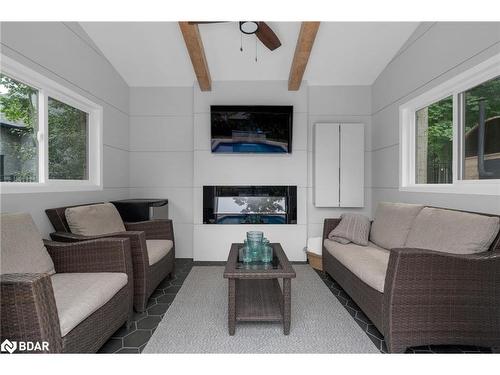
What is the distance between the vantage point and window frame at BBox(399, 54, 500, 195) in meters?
2.03

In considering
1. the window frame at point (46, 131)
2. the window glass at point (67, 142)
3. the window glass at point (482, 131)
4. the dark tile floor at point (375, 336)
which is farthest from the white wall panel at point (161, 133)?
the window glass at point (482, 131)

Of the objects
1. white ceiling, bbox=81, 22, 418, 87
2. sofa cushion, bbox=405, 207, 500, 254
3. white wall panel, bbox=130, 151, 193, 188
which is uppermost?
white ceiling, bbox=81, 22, 418, 87

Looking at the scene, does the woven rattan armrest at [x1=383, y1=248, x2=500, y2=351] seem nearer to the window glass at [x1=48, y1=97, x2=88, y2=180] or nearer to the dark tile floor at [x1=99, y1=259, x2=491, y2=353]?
the dark tile floor at [x1=99, y1=259, x2=491, y2=353]

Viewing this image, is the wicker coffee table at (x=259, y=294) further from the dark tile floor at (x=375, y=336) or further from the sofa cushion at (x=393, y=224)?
the sofa cushion at (x=393, y=224)

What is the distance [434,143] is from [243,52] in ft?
8.27

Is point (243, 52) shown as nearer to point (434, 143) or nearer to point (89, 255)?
point (434, 143)

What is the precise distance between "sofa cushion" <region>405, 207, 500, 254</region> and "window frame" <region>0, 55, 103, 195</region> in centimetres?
327

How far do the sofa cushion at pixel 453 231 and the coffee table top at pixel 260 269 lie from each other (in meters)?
1.14

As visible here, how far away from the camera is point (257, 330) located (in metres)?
1.95

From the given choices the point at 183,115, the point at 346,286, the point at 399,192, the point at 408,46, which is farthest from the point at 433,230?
the point at 183,115

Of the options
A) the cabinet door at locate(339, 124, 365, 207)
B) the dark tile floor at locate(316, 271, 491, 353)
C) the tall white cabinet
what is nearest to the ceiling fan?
the tall white cabinet

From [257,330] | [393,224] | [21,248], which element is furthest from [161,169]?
[393,224]

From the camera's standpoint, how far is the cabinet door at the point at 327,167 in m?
3.72
